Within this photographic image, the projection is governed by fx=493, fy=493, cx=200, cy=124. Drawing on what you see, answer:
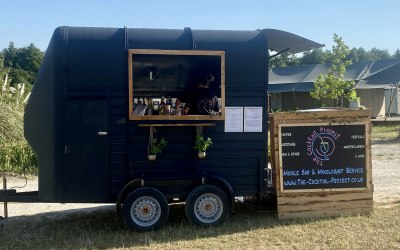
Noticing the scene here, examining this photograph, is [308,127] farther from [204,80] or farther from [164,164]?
[164,164]

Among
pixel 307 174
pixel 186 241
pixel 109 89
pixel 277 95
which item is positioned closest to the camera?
pixel 186 241

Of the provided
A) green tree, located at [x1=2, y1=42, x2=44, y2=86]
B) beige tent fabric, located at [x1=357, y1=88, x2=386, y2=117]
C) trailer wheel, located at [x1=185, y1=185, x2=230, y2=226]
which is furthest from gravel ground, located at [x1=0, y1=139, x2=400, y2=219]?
green tree, located at [x1=2, y1=42, x2=44, y2=86]

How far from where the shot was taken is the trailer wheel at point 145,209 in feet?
21.6

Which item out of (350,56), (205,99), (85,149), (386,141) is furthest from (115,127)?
(350,56)

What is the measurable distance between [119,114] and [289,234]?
108 inches

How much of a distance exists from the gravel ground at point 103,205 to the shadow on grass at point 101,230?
26cm

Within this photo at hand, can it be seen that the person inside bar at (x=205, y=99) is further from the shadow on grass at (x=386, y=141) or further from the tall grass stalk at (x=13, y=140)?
the shadow on grass at (x=386, y=141)

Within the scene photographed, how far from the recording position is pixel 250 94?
22.9 feet

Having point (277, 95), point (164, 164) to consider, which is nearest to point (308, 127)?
point (164, 164)

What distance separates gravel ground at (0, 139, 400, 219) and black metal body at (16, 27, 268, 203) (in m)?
1.66

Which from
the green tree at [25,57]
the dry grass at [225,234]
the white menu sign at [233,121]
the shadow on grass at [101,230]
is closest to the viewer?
the dry grass at [225,234]

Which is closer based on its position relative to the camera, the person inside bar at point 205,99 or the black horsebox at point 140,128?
the black horsebox at point 140,128

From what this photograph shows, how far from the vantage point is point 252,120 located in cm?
696

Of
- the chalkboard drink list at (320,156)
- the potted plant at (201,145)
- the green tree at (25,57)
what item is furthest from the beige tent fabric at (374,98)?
the green tree at (25,57)
